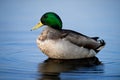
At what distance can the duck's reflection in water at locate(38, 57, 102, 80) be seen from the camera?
728 centimetres

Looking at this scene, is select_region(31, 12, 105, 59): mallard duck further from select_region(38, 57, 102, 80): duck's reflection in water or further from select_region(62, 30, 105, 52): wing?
select_region(38, 57, 102, 80): duck's reflection in water

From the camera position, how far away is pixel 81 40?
349 inches

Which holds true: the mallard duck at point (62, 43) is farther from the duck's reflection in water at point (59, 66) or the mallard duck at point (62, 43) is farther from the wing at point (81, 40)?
the duck's reflection in water at point (59, 66)

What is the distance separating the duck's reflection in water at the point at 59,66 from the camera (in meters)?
7.28

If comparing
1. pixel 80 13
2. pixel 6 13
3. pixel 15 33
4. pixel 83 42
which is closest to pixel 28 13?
pixel 6 13

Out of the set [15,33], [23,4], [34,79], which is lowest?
[34,79]

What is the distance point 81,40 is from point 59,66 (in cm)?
101

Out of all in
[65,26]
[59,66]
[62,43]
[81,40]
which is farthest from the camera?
[65,26]

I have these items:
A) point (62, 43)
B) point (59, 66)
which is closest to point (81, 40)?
point (62, 43)

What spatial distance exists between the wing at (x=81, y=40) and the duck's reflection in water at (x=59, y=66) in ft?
0.89

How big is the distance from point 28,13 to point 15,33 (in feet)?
7.50

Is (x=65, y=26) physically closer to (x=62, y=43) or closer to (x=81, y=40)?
(x=81, y=40)

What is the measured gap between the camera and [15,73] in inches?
287

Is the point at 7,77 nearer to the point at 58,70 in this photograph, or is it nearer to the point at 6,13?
the point at 58,70
